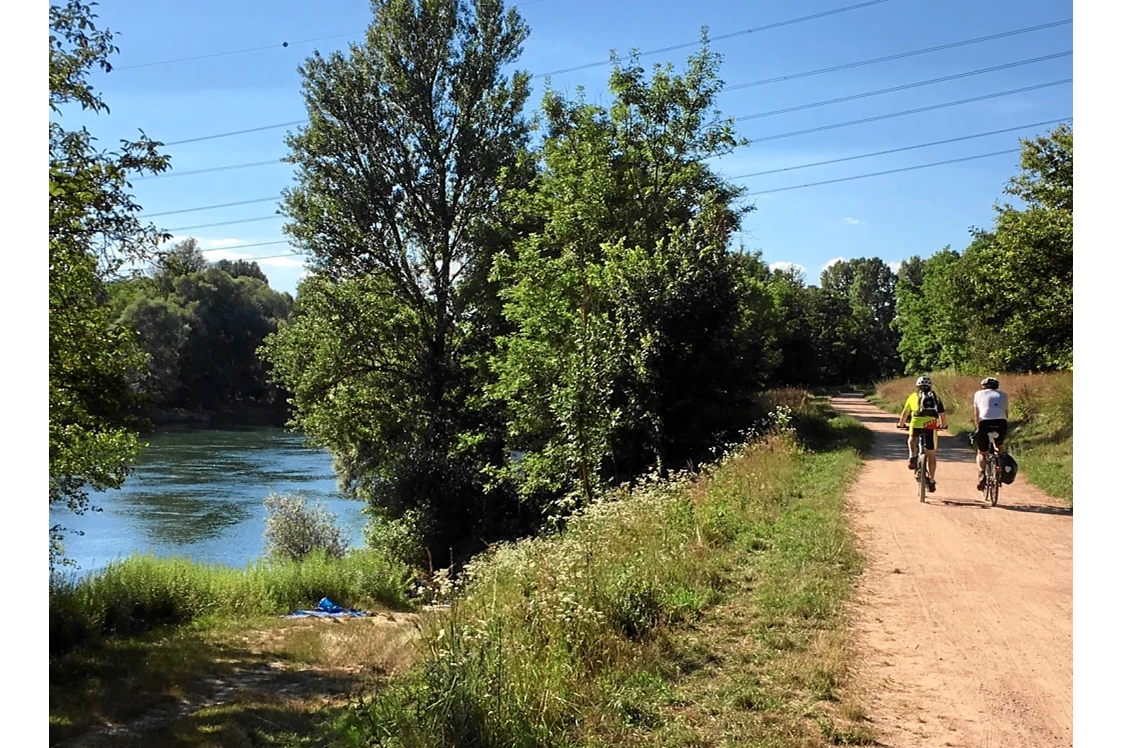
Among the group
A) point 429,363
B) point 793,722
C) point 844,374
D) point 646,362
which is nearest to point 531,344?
point 646,362

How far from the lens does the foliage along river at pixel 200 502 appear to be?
97.3ft

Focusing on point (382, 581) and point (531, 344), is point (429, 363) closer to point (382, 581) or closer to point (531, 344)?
point (531, 344)

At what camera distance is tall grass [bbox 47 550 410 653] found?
1598 cm

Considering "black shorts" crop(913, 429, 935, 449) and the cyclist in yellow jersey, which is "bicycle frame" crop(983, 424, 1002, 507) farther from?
"black shorts" crop(913, 429, 935, 449)

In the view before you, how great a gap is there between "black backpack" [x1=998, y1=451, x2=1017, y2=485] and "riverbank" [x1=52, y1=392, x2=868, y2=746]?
245 cm

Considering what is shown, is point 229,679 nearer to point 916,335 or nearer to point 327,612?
point 327,612

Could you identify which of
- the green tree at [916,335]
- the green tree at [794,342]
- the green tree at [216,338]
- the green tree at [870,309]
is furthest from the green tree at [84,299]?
the green tree at [870,309]

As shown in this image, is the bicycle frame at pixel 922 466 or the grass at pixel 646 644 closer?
the grass at pixel 646 644

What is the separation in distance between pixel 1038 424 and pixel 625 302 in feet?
33.6

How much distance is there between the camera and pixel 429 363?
3095 centimetres

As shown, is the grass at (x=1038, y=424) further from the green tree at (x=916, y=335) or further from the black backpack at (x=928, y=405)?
the green tree at (x=916, y=335)

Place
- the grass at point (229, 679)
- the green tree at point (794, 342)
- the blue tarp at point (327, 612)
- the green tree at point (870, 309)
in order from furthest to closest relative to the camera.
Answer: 1. the green tree at point (870, 309)
2. the green tree at point (794, 342)
3. the blue tarp at point (327, 612)
4. the grass at point (229, 679)

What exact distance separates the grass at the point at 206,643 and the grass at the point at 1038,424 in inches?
428

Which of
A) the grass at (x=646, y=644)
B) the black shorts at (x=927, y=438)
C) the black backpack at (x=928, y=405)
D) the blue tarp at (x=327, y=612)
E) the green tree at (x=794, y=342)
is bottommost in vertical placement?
the blue tarp at (x=327, y=612)
